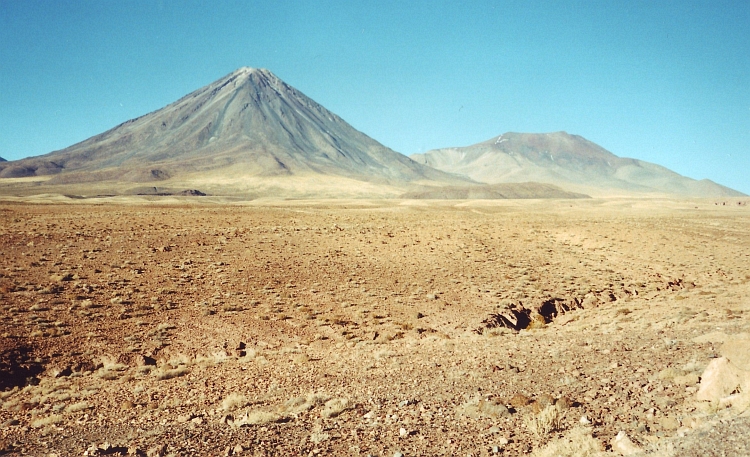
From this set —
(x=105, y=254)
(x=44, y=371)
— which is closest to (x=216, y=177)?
(x=105, y=254)

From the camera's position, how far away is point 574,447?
5.61 metres

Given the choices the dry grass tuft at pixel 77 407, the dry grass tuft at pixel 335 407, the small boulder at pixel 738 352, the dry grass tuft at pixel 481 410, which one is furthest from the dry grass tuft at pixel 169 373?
the small boulder at pixel 738 352

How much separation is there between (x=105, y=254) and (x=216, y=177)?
480 ft

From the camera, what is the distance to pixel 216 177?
160000 millimetres

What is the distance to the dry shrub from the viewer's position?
546 cm

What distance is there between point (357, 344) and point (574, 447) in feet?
23.0

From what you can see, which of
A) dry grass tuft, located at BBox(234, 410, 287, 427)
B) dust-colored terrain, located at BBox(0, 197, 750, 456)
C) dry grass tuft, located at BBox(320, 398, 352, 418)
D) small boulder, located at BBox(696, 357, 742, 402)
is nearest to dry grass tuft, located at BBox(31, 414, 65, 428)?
dust-colored terrain, located at BBox(0, 197, 750, 456)

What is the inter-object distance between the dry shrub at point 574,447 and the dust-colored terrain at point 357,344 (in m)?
0.03

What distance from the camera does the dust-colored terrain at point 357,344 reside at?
21.1 feet

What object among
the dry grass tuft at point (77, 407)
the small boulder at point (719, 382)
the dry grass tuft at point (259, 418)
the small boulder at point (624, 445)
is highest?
the small boulder at point (719, 382)

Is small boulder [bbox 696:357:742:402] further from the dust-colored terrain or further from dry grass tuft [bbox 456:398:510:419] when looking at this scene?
dry grass tuft [bbox 456:398:510:419]

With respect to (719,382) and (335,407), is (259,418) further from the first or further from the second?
(719,382)

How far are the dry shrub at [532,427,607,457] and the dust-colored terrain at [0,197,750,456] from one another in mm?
26

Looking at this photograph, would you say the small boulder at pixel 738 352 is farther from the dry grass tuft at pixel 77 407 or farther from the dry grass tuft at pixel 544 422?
the dry grass tuft at pixel 77 407
